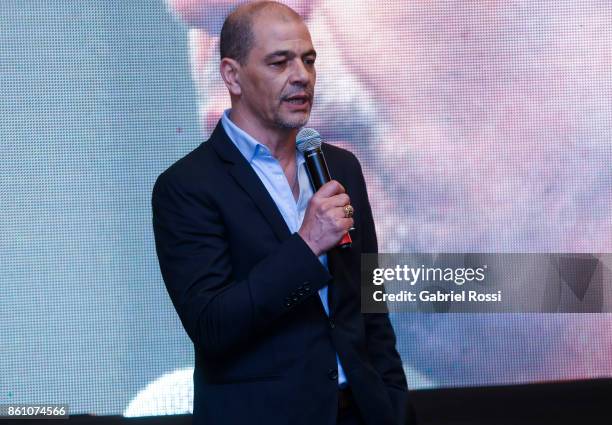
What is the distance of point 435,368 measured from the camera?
3.61 m

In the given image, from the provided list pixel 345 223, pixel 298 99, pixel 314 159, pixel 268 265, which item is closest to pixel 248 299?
pixel 268 265

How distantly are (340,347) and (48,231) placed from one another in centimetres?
211

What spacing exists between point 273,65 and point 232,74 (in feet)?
0.38

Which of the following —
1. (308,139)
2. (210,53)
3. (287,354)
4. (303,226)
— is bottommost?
(287,354)

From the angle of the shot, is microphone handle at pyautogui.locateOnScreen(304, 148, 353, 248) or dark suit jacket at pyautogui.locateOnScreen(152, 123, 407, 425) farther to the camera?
microphone handle at pyautogui.locateOnScreen(304, 148, 353, 248)

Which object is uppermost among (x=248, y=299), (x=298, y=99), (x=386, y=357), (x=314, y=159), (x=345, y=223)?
(x=298, y=99)

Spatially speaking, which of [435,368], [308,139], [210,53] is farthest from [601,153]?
[308,139]

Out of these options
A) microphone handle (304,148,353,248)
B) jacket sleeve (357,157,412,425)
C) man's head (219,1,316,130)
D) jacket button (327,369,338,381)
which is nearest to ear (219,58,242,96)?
man's head (219,1,316,130)

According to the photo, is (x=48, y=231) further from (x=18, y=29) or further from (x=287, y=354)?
(x=287, y=354)

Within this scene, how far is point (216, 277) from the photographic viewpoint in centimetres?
165

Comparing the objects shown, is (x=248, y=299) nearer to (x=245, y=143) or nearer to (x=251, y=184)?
(x=251, y=184)

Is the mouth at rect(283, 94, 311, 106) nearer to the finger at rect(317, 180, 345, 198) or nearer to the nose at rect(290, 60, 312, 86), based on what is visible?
the nose at rect(290, 60, 312, 86)

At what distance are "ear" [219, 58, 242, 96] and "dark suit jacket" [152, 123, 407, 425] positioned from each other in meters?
0.19

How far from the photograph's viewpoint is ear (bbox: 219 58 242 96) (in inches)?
74.5
